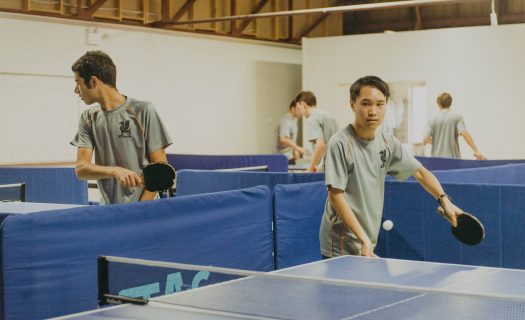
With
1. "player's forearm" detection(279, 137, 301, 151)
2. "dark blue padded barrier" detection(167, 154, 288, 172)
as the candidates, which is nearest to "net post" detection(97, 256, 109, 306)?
"dark blue padded barrier" detection(167, 154, 288, 172)

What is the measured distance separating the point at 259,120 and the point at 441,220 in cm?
1073

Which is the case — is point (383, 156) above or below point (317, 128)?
below

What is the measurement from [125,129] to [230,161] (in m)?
5.78

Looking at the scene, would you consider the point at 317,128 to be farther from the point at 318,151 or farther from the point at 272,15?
the point at 272,15

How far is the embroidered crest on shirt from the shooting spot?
409 cm

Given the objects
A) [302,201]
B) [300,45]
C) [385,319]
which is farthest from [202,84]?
[385,319]

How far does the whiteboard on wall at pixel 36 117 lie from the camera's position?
11500mm

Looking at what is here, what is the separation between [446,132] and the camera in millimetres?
10711

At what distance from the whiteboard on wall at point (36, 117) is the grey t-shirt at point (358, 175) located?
827 centimetres

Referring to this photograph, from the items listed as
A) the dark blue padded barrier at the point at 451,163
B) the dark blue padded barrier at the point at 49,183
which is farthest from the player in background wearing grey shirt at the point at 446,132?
the dark blue padded barrier at the point at 49,183

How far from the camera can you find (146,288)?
398 cm

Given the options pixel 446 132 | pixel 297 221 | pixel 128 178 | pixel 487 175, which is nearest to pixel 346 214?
pixel 128 178

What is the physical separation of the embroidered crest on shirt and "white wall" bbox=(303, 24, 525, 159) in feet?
34.0

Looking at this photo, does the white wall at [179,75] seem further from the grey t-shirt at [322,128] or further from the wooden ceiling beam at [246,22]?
the grey t-shirt at [322,128]
